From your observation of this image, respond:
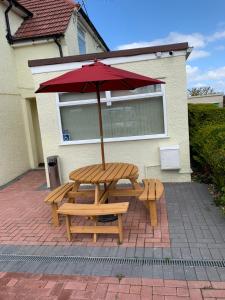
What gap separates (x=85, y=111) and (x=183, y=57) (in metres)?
2.71

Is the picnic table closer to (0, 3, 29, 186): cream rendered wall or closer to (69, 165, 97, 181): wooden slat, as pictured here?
(69, 165, 97, 181): wooden slat

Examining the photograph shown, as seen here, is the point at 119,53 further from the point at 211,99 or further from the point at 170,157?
the point at 211,99

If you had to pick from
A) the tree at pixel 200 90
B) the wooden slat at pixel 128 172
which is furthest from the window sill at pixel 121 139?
the tree at pixel 200 90

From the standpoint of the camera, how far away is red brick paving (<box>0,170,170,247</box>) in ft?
13.8

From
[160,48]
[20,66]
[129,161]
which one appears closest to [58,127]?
[129,161]

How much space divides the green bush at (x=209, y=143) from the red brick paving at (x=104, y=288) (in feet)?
6.66

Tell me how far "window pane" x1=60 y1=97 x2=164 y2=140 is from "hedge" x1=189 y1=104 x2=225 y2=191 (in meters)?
1.09

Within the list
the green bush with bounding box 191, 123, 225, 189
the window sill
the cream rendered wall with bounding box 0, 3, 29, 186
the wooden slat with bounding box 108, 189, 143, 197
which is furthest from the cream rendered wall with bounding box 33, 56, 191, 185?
the cream rendered wall with bounding box 0, 3, 29, 186

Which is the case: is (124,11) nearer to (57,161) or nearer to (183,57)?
(183,57)

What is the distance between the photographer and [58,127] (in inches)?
282

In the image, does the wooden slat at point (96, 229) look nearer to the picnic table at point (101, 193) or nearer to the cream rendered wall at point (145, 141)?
the picnic table at point (101, 193)

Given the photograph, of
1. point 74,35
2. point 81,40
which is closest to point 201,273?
point 74,35

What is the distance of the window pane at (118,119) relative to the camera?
270 inches

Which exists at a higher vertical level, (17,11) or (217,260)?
(17,11)
